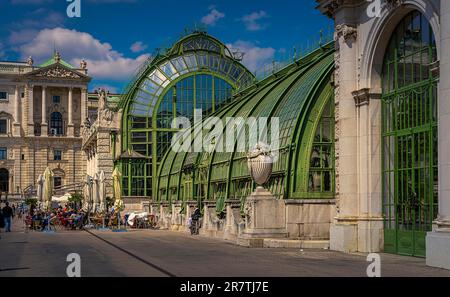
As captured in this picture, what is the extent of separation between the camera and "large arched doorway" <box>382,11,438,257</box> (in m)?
21.9

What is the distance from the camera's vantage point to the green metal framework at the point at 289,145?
30750 millimetres

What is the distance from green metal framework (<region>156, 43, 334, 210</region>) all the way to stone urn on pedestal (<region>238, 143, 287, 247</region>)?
3.81 feet

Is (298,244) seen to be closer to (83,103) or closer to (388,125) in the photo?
(388,125)

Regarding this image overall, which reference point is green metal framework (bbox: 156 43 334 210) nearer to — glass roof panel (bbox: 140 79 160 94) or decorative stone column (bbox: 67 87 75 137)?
glass roof panel (bbox: 140 79 160 94)

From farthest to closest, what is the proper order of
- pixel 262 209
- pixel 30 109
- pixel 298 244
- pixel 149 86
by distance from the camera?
1. pixel 30 109
2. pixel 149 86
3. pixel 262 209
4. pixel 298 244

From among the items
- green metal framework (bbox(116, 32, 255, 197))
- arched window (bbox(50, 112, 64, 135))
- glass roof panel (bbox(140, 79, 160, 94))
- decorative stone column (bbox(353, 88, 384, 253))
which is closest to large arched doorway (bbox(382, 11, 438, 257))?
decorative stone column (bbox(353, 88, 384, 253))

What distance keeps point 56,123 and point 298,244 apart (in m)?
103

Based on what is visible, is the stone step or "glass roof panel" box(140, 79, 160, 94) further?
"glass roof panel" box(140, 79, 160, 94)

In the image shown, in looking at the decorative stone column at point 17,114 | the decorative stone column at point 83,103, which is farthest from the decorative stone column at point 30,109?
the decorative stone column at point 83,103

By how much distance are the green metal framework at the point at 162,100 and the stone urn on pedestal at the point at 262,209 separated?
31.9 meters

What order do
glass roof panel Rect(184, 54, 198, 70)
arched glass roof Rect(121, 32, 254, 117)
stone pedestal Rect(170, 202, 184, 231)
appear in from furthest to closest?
glass roof panel Rect(184, 54, 198, 70)
arched glass roof Rect(121, 32, 254, 117)
stone pedestal Rect(170, 202, 184, 231)

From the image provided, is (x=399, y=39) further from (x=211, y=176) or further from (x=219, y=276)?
(x=211, y=176)

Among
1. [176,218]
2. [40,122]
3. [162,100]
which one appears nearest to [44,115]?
[40,122]

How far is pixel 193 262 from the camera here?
2148 centimetres
